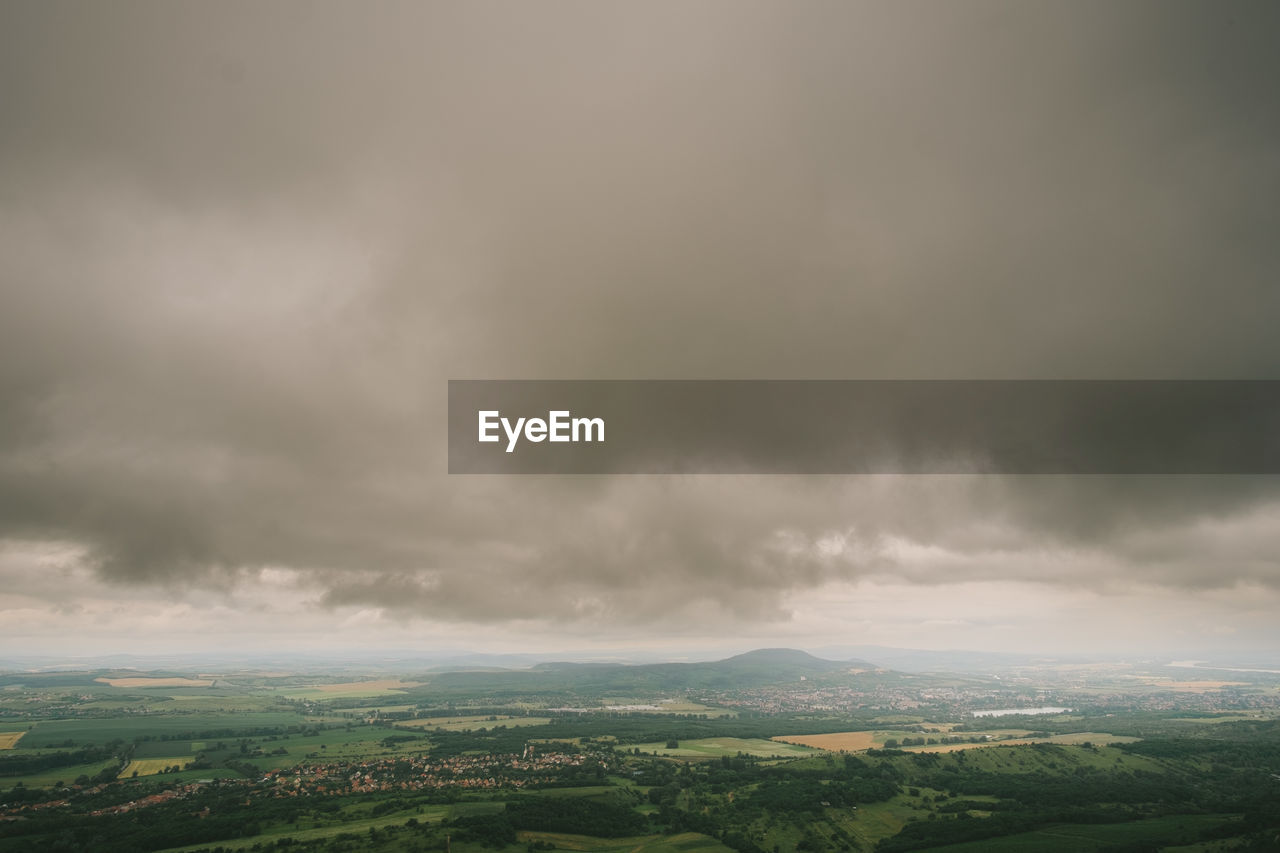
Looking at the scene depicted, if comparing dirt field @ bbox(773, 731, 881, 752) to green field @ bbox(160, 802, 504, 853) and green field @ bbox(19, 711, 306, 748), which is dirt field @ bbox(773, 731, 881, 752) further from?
green field @ bbox(19, 711, 306, 748)

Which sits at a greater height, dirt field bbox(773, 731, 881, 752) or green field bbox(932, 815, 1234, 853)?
green field bbox(932, 815, 1234, 853)

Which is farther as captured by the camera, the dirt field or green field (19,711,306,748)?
the dirt field

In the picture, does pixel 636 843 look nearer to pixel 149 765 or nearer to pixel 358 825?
pixel 358 825

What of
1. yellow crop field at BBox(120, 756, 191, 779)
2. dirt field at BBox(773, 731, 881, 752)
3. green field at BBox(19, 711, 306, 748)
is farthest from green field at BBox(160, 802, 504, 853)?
green field at BBox(19, 711, 306, 748)

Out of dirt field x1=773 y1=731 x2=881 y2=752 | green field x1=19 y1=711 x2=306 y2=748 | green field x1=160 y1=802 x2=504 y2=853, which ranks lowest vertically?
dirt field x1=773 y1=731 x2=881 y2=752

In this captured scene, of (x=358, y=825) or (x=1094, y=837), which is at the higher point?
(x=358, y=825)

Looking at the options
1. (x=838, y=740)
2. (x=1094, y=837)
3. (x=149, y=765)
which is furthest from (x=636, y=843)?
(x=149, y=765)

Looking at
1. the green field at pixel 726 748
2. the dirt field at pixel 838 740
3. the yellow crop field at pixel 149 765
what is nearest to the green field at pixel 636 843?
the green field at pixel 726 748

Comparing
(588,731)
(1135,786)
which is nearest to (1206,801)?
(1135,786)
